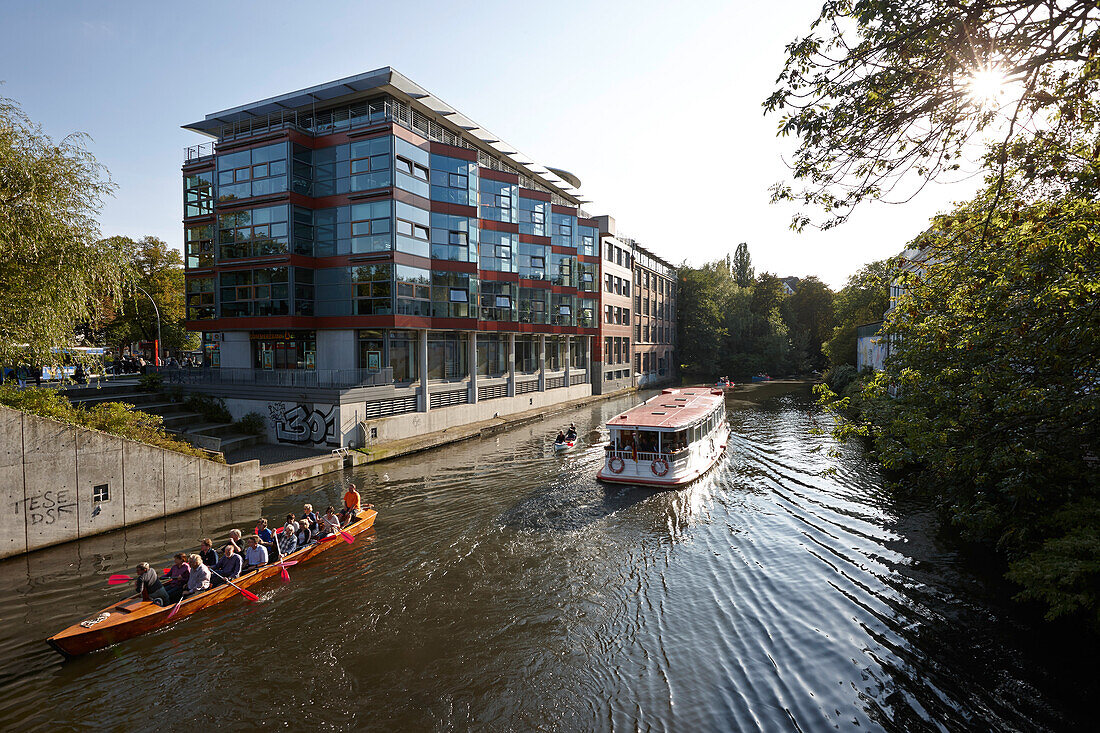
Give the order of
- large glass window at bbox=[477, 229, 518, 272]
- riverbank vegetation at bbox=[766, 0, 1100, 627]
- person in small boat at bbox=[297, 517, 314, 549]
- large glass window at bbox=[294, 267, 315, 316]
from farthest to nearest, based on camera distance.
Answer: large glass window at bbox=[477, 229, 518, 272], large glass window at bbox=[294, 267, 315, 316], person in small boat at bbox=[297, 517, 314, 549], riverbank vegetation at bbox=[766, 0, 1100, 627]

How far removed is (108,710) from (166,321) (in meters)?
50.3

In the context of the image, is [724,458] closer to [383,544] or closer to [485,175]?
[383,544]

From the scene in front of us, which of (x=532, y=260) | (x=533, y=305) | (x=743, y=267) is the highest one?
(x=743, y=267)

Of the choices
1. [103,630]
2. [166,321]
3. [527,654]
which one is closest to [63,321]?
[103,630]

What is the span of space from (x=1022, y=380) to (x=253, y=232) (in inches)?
1341

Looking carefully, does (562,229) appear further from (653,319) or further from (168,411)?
(168,411)

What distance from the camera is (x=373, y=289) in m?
30.3

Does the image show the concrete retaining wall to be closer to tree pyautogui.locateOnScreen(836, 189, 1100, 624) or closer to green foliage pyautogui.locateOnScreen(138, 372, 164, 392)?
green foliage pyautogui.locateOnScreen(138, 372, 164, 392)

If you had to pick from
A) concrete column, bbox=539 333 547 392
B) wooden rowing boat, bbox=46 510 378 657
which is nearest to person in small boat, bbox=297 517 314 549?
wooden rowing boat, bbox=46 510 378 657

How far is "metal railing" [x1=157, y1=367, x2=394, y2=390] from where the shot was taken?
28.9 meters

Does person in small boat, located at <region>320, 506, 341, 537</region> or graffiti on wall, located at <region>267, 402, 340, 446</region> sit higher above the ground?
graffiti on wall, located at <region>267, 402, 340, 446</region>

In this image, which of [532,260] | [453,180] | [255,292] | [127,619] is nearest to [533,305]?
[532,260]

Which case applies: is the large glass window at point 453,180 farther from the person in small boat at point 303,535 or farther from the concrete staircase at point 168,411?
the person in small boat at point 303,535

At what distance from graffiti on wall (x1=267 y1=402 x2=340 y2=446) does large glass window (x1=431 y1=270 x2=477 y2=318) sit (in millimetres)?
9180
